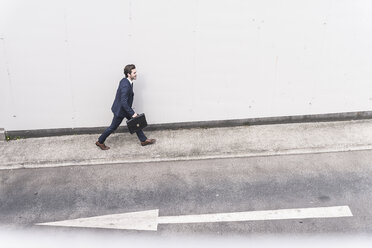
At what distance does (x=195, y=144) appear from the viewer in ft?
29.0

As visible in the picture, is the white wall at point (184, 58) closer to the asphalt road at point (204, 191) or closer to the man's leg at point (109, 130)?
the man's leg at point (109, 130)

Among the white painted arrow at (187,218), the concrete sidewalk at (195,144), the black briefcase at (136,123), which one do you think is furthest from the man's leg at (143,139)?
the white painted arrow at (187,218)

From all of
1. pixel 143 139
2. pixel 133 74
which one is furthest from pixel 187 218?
pixel 133 74

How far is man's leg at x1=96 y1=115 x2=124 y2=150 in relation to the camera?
8531mm

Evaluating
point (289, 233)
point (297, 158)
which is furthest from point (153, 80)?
point (289, 233)

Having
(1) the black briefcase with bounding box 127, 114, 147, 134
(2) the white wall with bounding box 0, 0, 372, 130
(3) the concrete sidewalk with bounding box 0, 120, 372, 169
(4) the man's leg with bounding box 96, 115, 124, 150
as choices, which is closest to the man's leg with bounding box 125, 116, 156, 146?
(3) the concrete sidewalk with bounding box 0, 120, 372, 169

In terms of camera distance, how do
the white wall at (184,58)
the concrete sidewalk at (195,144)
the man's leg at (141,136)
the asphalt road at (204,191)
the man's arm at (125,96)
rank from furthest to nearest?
the man's leg at (141,136), the concrete sidewalk at (195,144), the white wall at (184,58), the man's arm at (125,96), the asphalt road at (204,191)

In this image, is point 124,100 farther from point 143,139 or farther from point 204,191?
point 204,191

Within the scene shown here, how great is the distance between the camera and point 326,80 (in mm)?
9078

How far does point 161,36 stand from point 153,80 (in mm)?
924

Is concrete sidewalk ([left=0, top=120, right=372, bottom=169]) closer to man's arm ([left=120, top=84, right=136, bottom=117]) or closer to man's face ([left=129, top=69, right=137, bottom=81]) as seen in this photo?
man's arm ([left=120, top=84, right=136, bottom=117])

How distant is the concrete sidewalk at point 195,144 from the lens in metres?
8.51

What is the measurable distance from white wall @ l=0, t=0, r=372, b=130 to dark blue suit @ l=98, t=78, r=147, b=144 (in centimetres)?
54

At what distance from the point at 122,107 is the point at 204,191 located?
233 cm
